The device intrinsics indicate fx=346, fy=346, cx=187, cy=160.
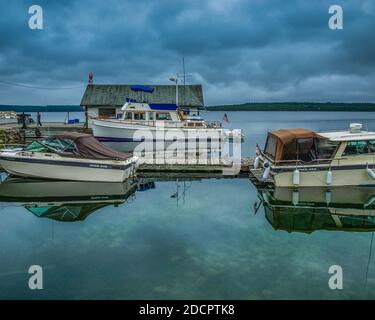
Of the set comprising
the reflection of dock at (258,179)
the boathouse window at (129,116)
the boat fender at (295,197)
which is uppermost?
the boathouse window at (129,116)

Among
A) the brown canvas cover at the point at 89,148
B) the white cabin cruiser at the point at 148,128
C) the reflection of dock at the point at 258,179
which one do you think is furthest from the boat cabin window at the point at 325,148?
the white cabin cruiser at the point at 148,128

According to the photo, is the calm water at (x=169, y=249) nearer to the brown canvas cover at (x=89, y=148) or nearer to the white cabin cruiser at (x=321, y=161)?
the white cabin cruiser at (x=321, y=161)

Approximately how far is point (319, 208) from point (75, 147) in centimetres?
1193

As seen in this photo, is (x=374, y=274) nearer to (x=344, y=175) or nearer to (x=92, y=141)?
(x=344, y=175)

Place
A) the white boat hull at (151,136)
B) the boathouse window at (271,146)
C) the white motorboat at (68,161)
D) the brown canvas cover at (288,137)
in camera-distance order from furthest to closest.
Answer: the white boat hull at (151,136), the boathouse window at (271,146), the white motorboat at (68,161), the brown canvas cover at (288,137)

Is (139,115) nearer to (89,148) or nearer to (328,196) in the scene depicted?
(89,148)

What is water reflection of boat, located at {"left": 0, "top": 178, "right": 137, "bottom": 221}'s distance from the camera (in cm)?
1393

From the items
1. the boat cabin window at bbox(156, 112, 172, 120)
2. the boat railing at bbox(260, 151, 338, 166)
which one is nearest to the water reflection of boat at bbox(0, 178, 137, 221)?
the boat railing at bbox(260, 151, 338, 166)

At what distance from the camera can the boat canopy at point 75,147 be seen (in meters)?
17.5

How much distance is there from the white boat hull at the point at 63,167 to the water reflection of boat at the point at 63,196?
0.36 metres

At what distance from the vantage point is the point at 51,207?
14.4 meters

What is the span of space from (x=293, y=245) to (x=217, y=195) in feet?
19.2
